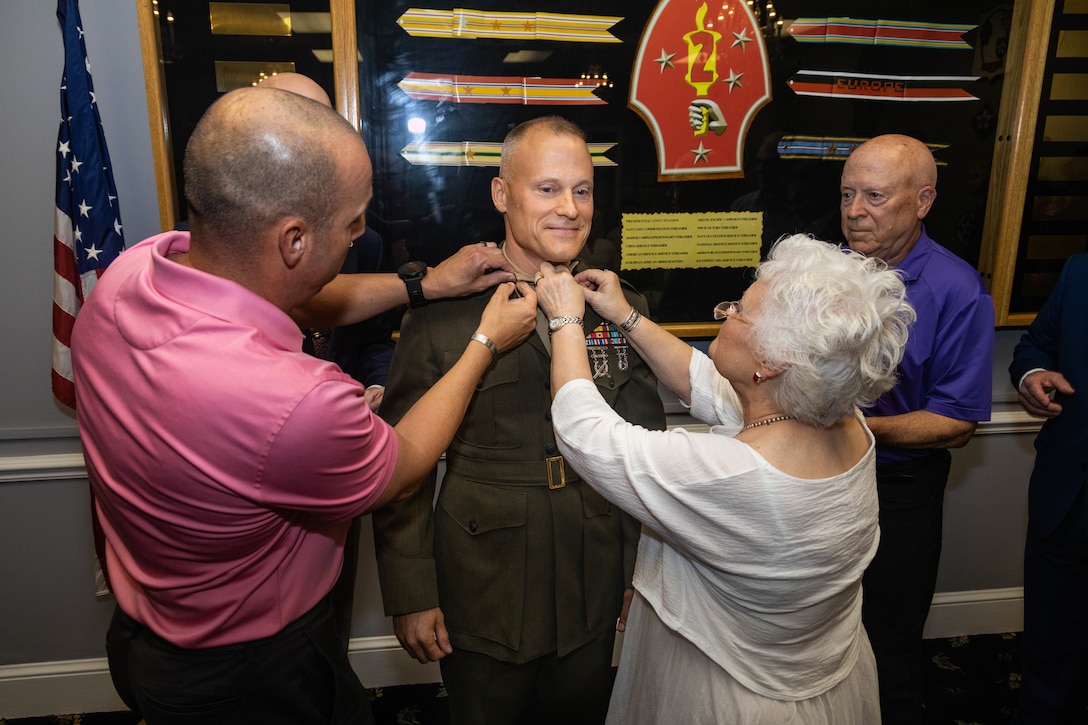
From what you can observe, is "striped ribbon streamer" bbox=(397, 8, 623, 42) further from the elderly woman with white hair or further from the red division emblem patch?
the elderly woman with white hair

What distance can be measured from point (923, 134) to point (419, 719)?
318cm

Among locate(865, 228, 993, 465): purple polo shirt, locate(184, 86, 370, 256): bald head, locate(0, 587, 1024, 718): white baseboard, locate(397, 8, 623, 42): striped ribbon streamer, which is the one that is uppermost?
locate(397, 8, 623, 42): striped ribbon streamer

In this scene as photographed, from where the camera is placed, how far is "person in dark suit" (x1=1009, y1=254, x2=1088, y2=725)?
7.38ft

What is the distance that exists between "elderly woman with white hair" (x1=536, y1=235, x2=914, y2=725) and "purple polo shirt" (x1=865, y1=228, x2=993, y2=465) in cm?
79

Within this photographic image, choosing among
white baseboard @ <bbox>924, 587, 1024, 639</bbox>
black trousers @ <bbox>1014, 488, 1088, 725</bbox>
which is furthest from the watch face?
white baseboard @ <bbox>924, 587, 1024, 639</bbox>

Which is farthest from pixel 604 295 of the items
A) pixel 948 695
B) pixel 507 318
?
pixel 948 695

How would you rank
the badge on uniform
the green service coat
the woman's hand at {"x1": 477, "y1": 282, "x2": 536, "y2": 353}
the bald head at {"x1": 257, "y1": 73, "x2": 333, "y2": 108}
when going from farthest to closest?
the bald head at {"x1": 257, "y1": 73, "x2": 333, "y2": 108} < the badge on uniform < the green service coat < the woman's hand at {"x1": 477, "y1": 282, "x2": 536, "y2": 353}

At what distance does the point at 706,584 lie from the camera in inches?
57.8

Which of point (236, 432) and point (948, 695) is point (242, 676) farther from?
point (948, 695)

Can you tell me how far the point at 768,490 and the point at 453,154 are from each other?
172 cm

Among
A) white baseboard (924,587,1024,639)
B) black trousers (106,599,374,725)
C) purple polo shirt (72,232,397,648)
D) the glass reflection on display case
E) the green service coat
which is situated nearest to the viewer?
purple polo shirt (72,232,397,648)

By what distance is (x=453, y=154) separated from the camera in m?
2.42

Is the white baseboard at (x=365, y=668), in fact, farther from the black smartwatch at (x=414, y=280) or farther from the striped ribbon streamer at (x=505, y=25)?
the striped ribbon streamer at (x=505, y=25)

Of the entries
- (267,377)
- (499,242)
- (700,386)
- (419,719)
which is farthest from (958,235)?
(419,719)
